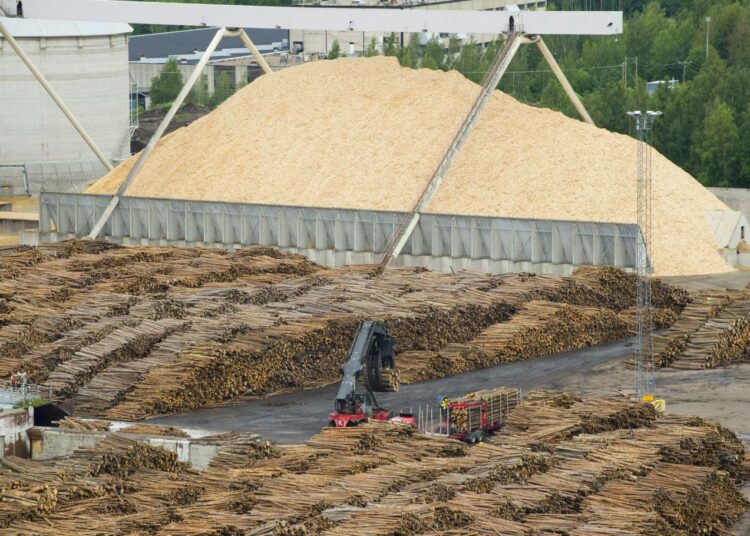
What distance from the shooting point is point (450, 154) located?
7075 centimetres

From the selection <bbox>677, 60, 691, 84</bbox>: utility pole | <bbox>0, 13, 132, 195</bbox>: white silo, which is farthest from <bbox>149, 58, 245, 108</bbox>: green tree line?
<bbox>677, 60, 691, 84</bbox>: utility pole

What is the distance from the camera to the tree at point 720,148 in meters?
84.1

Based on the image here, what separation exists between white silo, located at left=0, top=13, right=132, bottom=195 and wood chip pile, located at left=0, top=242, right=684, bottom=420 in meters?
28.8

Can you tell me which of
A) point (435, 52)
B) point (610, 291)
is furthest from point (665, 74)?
point (610, 291)

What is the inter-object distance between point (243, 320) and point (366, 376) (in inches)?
306

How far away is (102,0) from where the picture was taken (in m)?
78.1

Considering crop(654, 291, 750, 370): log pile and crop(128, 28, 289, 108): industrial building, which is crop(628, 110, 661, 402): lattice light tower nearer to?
crop(654, 291, 750, 370): log pile

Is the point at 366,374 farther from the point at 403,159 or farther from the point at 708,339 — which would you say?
the point at 403,159

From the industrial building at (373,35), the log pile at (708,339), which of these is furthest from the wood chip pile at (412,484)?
the industrial building at (373,35)

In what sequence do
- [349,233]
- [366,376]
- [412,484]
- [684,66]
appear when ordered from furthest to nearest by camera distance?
1. [684,66]
2. [349,233]
3. [366,376]
4. [412,484]

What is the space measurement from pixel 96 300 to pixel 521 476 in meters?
23.7

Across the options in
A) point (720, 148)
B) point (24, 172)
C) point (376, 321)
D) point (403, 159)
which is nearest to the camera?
point (376, 321)

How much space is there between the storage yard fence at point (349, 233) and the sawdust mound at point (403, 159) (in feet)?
8.57

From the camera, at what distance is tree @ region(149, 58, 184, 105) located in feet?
397
